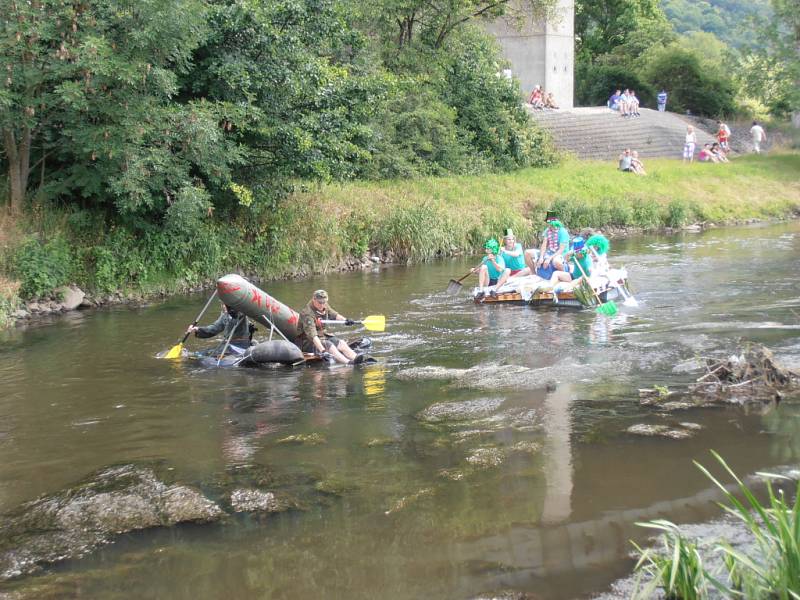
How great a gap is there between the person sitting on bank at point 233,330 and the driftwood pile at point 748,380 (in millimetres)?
6388

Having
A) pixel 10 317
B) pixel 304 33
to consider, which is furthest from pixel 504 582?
pixel 304 33

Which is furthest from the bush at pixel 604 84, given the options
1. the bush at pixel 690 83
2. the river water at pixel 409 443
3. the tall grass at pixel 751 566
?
the tall grass at pixel 751 566

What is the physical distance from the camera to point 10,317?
53.8ft

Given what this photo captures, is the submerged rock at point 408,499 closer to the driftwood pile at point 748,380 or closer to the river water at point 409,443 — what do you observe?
the river water at point 409,443

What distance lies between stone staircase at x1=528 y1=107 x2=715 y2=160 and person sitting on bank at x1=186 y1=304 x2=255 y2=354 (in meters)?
25.8

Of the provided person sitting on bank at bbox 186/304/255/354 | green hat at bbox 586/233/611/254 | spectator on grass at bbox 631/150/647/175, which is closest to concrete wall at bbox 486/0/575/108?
spectator on grass at bbox 631/150/647/175

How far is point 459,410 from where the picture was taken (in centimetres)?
1036

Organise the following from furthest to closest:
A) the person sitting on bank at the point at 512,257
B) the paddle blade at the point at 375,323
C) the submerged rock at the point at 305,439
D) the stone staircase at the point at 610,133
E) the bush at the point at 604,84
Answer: the bush at the point at 604,84 → the stone staircase at the point at 610,133 → the person sitting on bank at the point at 512,257 → the paddle blade at the point at 375,323 → the submerged rock at the point at 305,439

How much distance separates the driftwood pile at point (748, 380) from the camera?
10164 millimetres

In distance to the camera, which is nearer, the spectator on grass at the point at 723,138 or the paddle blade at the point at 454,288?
the paddle blade at the point at 454,288

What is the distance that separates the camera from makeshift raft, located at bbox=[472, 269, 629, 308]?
17.2 meters

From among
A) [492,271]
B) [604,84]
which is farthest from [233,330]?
[604,84]

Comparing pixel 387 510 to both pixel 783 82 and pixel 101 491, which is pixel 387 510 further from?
pixel 783 82

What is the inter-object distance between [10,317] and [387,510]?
11305mm
